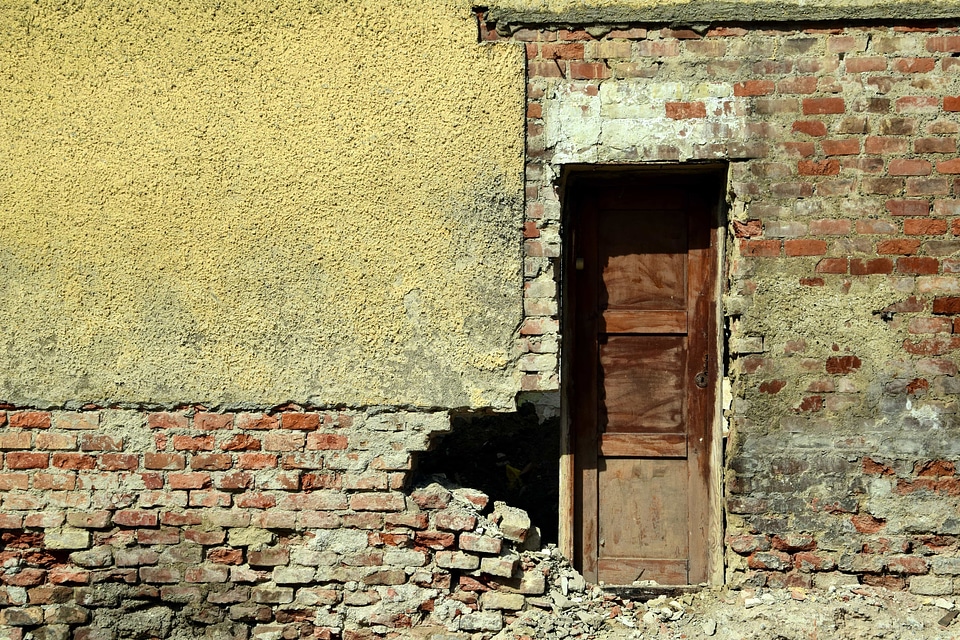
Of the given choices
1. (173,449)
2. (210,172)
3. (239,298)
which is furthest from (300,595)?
(210,172)

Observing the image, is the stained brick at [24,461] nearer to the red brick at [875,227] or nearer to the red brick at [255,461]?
the red brick at [255,461]

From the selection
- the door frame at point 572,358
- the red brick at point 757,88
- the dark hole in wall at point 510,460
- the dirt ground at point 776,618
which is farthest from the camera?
the dark hole in wall at point 510,460

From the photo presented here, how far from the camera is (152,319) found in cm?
320

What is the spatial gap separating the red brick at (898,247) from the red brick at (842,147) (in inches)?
14.7

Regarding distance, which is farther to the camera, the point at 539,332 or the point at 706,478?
the point at 706,478

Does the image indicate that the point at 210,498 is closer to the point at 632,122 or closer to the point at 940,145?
the point at 632,122

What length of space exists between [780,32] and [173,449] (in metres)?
2.91

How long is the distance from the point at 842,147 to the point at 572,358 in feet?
4.46

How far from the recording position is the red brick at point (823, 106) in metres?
3.12

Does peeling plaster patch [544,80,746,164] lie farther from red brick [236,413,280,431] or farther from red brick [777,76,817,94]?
red brick [236,413,280,431]

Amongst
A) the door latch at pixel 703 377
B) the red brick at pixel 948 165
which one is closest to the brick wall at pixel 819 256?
the red brick at pixel 948 165

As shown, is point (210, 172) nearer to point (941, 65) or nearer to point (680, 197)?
point (680, 197)

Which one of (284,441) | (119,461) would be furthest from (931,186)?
(119,461)

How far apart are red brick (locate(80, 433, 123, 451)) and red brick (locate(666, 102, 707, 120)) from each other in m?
2.54
